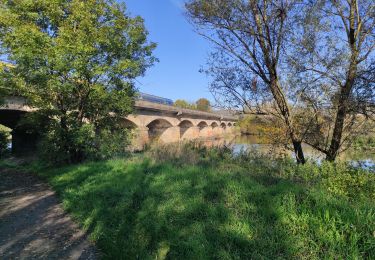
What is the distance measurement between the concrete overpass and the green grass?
7.22 m

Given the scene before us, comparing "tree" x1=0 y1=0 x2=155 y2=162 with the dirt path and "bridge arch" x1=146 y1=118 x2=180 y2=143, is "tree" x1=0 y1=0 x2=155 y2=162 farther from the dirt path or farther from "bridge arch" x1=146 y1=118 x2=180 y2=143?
"bridge arch" x1=146 y1=118 x2=180 y2=143

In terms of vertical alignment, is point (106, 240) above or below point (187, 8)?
below

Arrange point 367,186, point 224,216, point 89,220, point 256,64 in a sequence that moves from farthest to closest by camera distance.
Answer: point 256,64, point 367,186, point 89,220, point 224,216

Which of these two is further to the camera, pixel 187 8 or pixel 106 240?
pixel 187 8

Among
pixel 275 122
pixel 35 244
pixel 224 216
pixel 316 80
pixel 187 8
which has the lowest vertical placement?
pixel 35 244

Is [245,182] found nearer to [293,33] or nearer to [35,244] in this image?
[35,244]

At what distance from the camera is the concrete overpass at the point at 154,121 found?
16517mm

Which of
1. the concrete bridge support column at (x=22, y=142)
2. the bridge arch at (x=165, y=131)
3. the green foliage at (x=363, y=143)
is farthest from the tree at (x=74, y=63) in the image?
the bridge arch at (x=165, y=131)

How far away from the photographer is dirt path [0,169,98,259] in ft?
15.3

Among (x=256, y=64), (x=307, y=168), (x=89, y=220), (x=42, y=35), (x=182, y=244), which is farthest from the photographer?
(x=256, y=64)

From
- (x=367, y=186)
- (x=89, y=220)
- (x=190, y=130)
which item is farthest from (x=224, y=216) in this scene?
(x=190, y=130)

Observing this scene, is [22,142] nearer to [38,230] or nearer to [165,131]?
[38,230]

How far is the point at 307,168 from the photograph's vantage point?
8.27m

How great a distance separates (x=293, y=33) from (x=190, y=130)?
1427 inches
